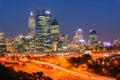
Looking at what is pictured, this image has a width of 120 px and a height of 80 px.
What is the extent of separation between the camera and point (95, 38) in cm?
8588

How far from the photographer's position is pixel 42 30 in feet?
264

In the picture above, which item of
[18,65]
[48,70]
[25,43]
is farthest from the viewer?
[25,43]

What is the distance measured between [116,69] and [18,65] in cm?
975

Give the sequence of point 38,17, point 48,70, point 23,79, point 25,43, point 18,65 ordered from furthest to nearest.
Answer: point 38,17, point 25,43, point 18,65, point 48,70, point 23,79

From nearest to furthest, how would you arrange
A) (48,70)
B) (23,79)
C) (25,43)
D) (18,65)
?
(23,79) → (48,70) → (18,65) → (25,43)

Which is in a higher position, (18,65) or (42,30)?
(42,30)

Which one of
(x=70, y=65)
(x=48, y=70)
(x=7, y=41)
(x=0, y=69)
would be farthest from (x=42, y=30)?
(x=0, y=69)

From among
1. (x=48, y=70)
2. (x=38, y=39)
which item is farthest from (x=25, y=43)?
(x=48, y=70)

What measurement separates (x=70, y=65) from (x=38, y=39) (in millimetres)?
34230

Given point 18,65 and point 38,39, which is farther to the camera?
point 38,39

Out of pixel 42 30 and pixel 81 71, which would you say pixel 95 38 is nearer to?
pixel 42 30

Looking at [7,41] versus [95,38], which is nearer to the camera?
[7,41]

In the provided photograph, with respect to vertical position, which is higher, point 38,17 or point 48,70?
point 38,17

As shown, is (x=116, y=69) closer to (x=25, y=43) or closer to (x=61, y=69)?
(x=61, y=69)
